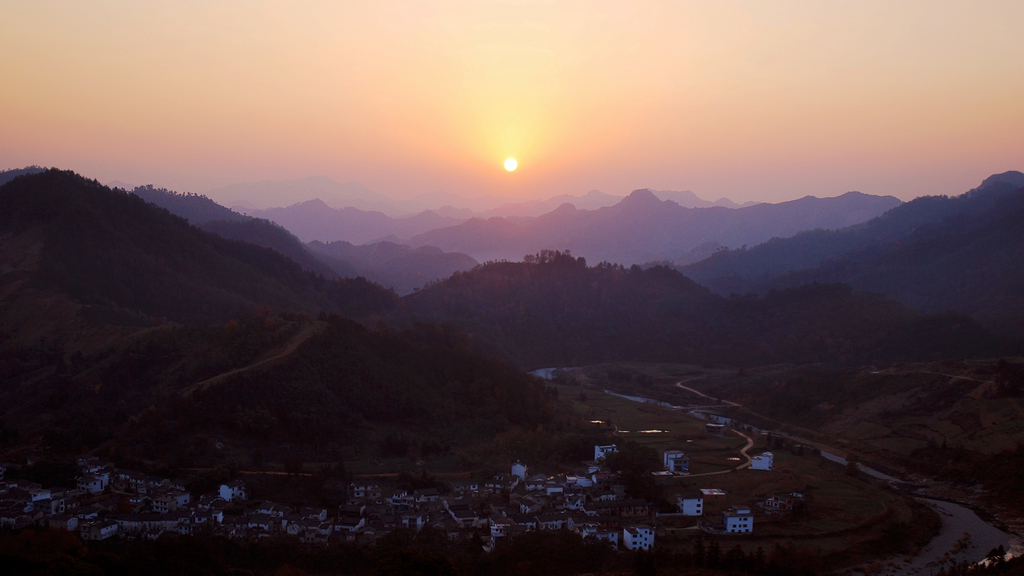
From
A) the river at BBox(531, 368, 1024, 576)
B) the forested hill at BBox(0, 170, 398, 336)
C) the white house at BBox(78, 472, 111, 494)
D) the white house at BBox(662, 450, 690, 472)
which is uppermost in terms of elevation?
the forested hill at BBox(0, 170, 398, 336)

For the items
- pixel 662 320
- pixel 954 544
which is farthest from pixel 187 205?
pixel 954 544

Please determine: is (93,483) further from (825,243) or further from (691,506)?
(825,243)

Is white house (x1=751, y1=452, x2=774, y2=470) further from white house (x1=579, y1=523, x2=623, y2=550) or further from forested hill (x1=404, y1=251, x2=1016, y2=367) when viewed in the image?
forested hill (x1=404, y1=251, x2=1016, y2=367)

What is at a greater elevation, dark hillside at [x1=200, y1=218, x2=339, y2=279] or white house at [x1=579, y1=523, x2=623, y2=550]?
dark hillside at [x1=200, y1=218, x2=339, y2=279]

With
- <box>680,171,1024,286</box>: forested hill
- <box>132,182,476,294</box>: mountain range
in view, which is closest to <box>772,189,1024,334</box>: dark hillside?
<box>680,171,1024,286</box>: forested hill

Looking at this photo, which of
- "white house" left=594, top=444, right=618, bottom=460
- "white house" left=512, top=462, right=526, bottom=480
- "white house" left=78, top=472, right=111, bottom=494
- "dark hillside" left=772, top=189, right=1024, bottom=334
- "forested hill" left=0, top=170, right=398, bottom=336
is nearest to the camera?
"white house" left=78, top=472, right=111, bottom=494

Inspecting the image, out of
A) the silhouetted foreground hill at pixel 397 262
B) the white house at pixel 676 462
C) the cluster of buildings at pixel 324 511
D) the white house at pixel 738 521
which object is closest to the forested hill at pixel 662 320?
the silhouetted foreground hill at pixel 397 262

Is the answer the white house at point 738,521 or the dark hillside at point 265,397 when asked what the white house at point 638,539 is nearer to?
the white house at point 738,521
